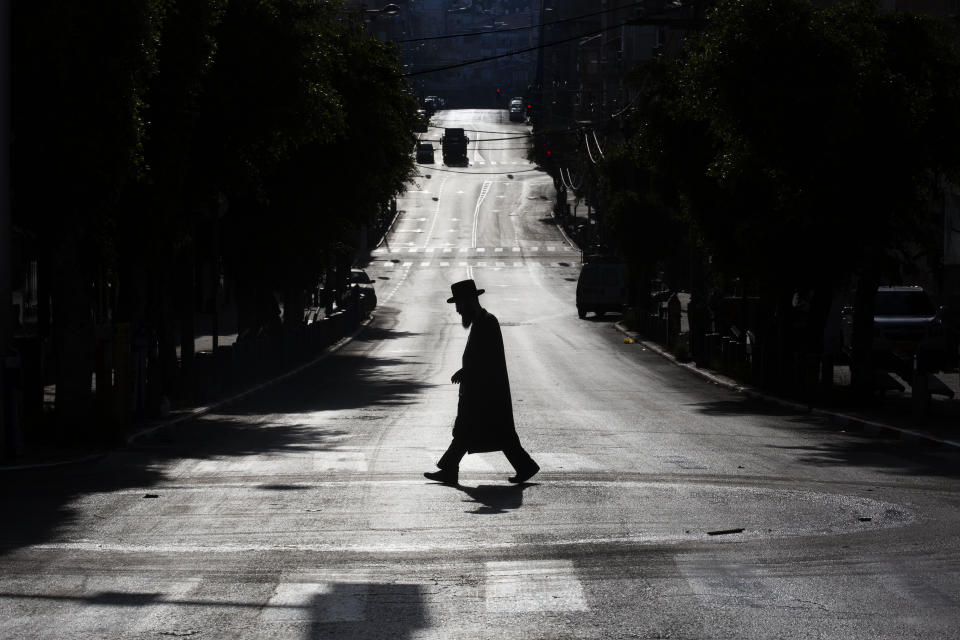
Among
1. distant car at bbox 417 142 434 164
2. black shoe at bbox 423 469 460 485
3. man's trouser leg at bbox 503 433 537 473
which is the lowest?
black shoe at bbox 423 469 460 485

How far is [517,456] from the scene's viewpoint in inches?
482

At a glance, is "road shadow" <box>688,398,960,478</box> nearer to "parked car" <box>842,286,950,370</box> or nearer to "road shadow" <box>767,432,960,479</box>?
"road shadow" <box>767,432,960,479</box>

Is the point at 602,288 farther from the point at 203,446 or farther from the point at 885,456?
the point at 885,456

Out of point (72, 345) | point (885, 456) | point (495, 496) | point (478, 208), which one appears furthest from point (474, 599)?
point (478, 208)

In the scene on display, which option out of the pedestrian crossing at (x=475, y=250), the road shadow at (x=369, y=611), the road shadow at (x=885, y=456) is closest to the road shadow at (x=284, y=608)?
the road shadow at (x=369, y=611)

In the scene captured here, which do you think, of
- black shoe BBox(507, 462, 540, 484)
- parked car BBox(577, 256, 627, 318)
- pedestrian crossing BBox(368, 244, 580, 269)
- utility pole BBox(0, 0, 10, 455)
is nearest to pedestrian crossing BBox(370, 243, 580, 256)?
pedestrian crossing BBox(368, 244, 580, 269)

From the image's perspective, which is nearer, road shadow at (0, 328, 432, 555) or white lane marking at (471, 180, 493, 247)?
road shadow at (0, 328, 432, 555)

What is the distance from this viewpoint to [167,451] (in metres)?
15.3

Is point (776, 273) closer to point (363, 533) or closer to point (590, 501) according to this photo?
point (590, 501)

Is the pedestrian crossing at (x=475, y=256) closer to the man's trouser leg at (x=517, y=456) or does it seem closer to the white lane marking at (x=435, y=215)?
the white lane marking at (x=435, y=215)

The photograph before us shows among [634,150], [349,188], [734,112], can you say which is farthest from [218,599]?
[349,188]

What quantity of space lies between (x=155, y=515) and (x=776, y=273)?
52.2 feet

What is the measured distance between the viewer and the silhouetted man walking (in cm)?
1222

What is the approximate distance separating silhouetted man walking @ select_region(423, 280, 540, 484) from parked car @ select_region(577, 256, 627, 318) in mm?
46926
